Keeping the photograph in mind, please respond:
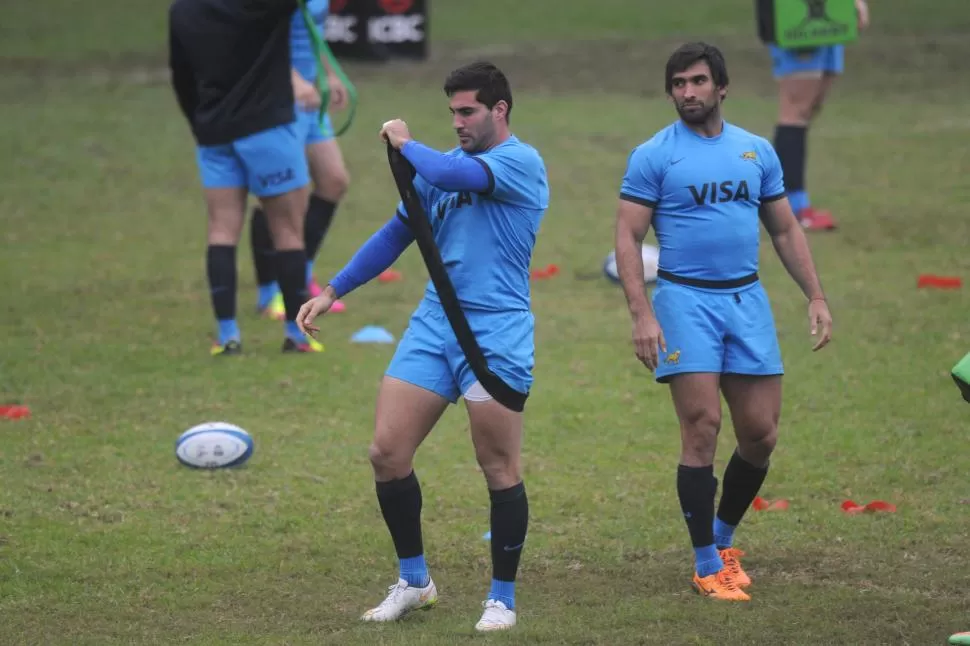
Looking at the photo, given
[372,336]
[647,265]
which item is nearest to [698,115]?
[372,336]

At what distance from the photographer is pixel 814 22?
12656 mm

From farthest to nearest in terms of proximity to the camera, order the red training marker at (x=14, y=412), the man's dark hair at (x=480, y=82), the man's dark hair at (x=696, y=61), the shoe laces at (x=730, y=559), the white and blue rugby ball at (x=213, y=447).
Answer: the red training marker at (x=14, y=412) < the white and blue rugby ball at (x=213, y=447) < the shoe laces at (x=730, y=559) < the man's dark hair at (x=696, y=61) < the man's dark hair at (x=480, y=82)

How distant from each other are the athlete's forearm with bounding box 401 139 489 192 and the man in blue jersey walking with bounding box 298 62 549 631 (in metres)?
0.01

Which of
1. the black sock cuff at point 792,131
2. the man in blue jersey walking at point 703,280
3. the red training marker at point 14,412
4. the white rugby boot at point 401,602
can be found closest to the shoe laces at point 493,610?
the white rugby boot at point 401,602

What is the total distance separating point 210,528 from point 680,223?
2498 mm

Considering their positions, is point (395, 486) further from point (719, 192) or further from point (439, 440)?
point (439, 440)

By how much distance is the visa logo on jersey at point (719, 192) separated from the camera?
602 cm

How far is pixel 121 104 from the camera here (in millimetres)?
20031

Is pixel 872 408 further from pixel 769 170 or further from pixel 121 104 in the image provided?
pixel 121 104

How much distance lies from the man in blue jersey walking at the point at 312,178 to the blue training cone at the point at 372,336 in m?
0.55

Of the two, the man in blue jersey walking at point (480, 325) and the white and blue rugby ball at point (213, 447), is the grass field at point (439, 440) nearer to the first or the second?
the white and blue rugby ball at point (213, 447)

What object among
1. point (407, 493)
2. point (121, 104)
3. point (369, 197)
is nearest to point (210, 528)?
point (407, 493)

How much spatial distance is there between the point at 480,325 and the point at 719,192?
3.77ft

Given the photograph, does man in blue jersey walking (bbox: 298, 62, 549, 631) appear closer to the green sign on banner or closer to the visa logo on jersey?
the visa logo on jersey
